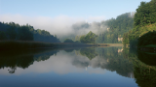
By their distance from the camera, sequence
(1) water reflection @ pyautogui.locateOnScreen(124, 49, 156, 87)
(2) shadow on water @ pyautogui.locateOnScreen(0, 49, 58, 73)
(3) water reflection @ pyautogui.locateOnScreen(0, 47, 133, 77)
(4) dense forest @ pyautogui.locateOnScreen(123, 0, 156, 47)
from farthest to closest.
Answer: (4) dense forest @ pyautogui.locateOnScreen(123, 0, 156, 47) < (2) shadow on water @ pyautogui.locateOnScreen(0, 49, 58, 73) < (3) water reflection @ pyautogui.locateOnScreen(0, 47, 133, 77) < (1) water reflection @ pyautogui.locateOnScreen(124, 49, 156, 87)

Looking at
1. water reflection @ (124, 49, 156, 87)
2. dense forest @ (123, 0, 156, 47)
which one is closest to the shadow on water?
water reflection @ (124, 49, 156, 87)

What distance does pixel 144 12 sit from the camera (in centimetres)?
3048

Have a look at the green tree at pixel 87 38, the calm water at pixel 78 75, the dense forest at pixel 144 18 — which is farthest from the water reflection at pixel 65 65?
the green tree at pixel 87 38

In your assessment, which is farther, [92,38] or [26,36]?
[92,38]

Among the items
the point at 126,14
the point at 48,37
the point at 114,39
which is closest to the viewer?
the point at 48,37

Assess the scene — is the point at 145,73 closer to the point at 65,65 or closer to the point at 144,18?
the point at 65,65

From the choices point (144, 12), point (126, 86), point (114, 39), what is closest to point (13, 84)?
point (126, 86)

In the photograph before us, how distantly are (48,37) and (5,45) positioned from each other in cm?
6463

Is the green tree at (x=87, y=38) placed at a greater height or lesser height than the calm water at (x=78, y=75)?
greater

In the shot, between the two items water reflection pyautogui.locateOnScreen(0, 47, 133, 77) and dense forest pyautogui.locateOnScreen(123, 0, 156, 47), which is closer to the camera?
water reflection pyautogui.locateOnScreen(0, 47, 133, 77)

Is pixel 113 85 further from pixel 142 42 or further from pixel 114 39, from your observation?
pixel 114 39

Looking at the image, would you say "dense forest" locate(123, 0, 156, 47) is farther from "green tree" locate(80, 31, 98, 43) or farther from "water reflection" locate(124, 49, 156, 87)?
"green tree" locate(80, 31, 98, 43)

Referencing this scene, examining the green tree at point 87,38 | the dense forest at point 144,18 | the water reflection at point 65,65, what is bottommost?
the water reflection at point 65,65

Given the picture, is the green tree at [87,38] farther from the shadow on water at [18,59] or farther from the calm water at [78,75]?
the calm water at [78,75]
